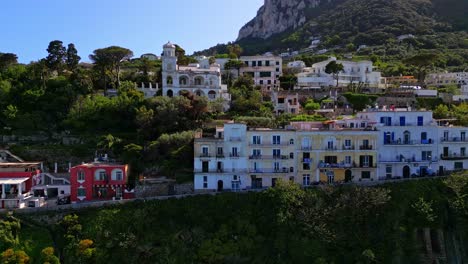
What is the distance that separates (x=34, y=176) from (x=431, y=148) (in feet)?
128

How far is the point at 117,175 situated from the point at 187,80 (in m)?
23.6

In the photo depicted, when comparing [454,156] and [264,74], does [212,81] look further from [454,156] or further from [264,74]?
[454,156]

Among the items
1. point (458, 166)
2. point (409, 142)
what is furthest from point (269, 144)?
point (458, 166)

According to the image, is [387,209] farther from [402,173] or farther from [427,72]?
[427,72]

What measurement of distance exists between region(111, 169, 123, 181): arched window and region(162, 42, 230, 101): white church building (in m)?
21.0

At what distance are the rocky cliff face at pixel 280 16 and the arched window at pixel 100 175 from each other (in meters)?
121

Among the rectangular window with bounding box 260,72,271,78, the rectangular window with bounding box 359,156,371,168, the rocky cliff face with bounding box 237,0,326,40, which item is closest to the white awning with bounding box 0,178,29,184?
the rectangular window with bounding box 359,156,371,168

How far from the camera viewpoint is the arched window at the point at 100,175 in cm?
4925

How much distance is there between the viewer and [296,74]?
83438 mm

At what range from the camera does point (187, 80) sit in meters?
69.8

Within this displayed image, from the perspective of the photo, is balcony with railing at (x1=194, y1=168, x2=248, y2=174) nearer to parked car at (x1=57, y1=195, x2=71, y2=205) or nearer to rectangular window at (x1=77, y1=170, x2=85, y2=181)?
rectangular window at (x1=77, y1=170, x2=85, y2=181)

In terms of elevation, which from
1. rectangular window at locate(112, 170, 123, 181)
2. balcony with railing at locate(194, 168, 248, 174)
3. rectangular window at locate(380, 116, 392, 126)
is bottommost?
rectangular window at locate(112, 170, 123, 181)

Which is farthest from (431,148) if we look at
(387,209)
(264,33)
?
(264,33)

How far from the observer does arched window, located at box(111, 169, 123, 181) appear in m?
49.5
